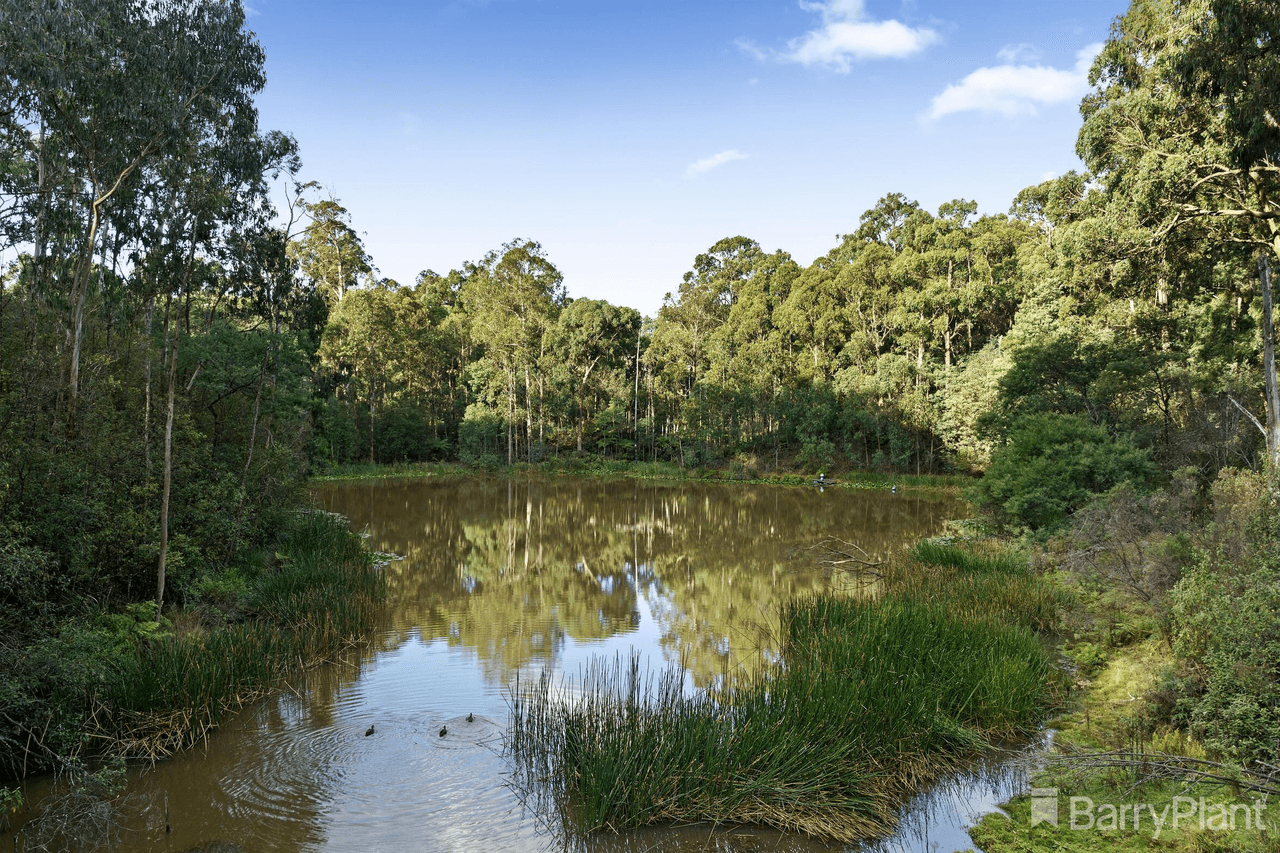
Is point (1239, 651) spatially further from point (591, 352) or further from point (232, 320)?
point (591, 352)

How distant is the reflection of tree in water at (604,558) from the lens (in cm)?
1098

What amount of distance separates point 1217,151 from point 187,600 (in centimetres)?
1655

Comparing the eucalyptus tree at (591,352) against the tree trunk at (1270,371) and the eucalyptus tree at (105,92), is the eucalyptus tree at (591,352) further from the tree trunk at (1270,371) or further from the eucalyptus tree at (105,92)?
the tree trunk at (1270,371)

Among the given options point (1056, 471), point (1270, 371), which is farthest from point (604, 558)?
point (1270, 371)

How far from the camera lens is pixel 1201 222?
1234 cm

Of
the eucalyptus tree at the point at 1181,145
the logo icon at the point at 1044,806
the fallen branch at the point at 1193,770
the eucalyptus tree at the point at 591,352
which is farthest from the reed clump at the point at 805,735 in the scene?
the eucalyptus tree at the point at 591,352

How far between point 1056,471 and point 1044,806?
10.9 meters

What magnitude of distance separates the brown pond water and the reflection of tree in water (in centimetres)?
7

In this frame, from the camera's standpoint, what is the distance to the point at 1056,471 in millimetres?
14672

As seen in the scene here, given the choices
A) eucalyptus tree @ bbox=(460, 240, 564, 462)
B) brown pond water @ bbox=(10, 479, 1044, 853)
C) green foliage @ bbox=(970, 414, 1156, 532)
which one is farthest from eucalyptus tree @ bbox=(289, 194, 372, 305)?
green foliage @ bbox=(970, 414, 1156, 532)

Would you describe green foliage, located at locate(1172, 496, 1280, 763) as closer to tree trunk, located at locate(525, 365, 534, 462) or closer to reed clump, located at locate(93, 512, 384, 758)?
reed clump, located at locate(93, 512, 384, 758)

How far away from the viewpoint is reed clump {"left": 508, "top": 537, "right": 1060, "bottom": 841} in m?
5.31

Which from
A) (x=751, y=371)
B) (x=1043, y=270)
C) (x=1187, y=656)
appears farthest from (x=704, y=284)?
(x=1187, y=656)

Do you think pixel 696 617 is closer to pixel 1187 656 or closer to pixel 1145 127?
pixel 1187 656
